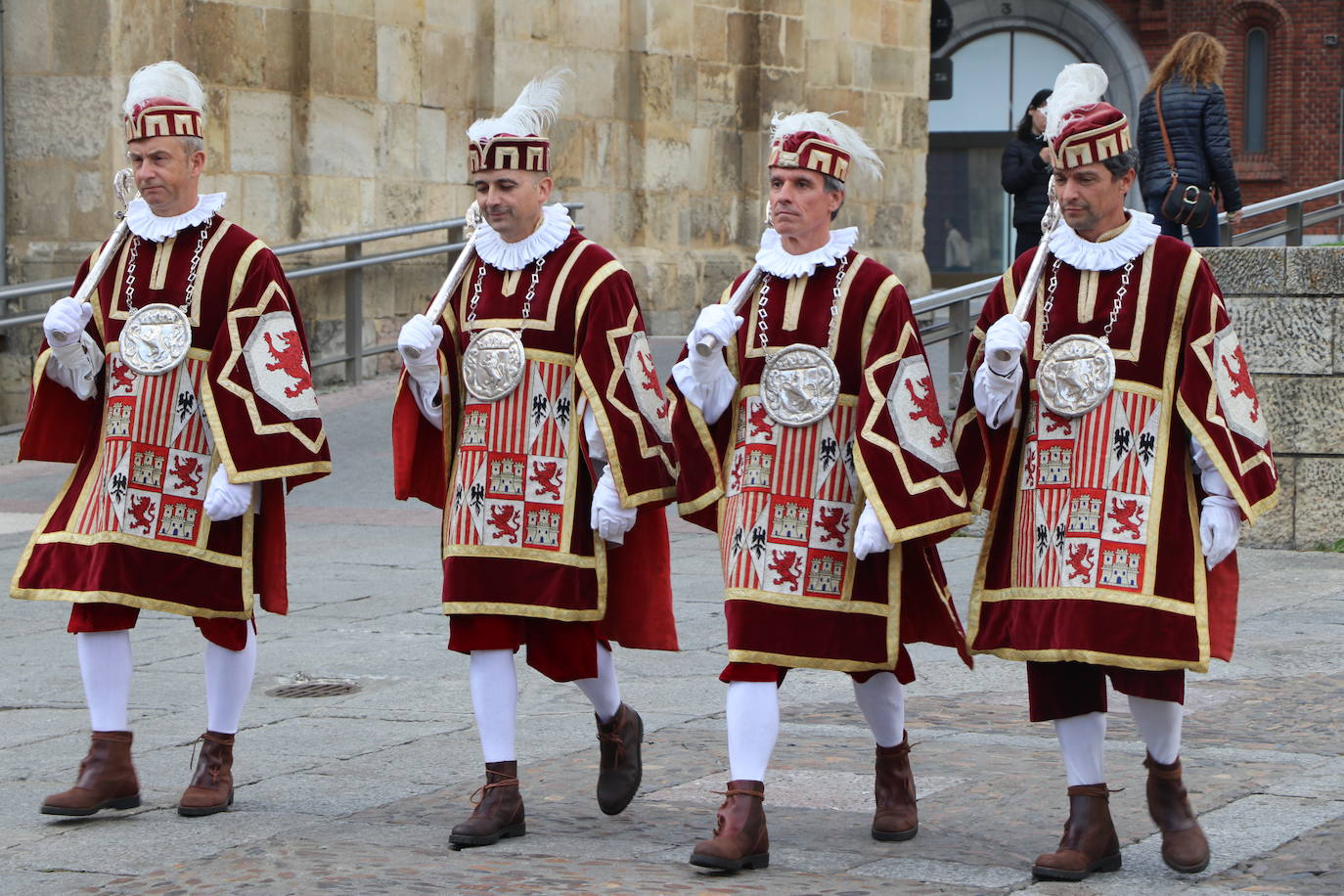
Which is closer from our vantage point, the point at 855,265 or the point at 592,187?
the point at 855,265

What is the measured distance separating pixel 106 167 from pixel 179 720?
24.4 ft

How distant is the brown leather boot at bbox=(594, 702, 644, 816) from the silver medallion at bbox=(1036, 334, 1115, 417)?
1390 millimetres

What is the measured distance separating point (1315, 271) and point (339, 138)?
7384 mm

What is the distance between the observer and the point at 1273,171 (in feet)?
102

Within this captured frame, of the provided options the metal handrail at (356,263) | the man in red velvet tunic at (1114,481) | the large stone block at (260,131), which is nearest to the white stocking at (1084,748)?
the man in red velvet tunic at (1114,481)

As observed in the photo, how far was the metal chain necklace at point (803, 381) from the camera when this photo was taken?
200 inches

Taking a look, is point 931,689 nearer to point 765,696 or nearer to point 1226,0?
point 765,696

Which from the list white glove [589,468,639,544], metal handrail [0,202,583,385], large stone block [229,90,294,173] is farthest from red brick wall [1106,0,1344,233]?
white glove [589,468,639,544]

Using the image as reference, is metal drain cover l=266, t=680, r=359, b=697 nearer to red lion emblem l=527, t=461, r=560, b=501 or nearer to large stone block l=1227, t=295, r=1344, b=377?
red lion emblem l=527, t=461, r=560, b=501

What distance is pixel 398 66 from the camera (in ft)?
50.1

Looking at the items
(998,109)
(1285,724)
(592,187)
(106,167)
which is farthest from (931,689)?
(998,109)

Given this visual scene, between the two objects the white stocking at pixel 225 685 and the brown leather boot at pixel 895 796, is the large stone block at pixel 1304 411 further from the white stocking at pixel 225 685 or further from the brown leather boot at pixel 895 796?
the white stocking at pixel 225 685

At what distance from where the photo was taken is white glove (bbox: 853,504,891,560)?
195 inches

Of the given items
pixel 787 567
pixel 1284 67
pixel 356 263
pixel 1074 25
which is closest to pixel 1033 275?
pixel 787 567
